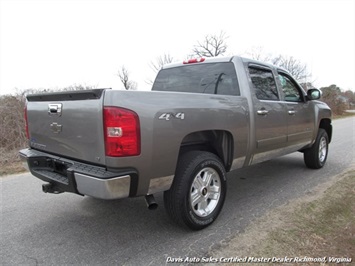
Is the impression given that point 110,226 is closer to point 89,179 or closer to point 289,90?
point 89,179

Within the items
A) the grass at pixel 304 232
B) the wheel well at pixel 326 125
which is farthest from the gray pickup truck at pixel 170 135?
the wheel well at pixel 326 125

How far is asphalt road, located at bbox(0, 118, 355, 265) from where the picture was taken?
272cm

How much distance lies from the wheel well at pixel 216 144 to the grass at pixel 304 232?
2.83 ft

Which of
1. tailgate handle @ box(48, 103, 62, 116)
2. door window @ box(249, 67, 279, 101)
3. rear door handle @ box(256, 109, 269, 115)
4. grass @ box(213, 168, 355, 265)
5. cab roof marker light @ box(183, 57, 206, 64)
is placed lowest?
grass @ box(213, 168, 355, 265)

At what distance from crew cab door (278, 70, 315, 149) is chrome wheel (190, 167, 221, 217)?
1.97 metres

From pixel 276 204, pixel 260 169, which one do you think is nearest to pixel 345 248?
pixel 276 204

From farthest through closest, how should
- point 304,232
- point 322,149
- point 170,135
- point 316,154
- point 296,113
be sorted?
1. point 322,149
2. point 316,154
3. point 296,113
4. point 304,232
5. point 170,135

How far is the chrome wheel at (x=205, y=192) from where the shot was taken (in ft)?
10.2

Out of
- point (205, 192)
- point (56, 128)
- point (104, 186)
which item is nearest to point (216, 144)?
point (205, 192)

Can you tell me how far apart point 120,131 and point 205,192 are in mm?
1346

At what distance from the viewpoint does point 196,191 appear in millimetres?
3113

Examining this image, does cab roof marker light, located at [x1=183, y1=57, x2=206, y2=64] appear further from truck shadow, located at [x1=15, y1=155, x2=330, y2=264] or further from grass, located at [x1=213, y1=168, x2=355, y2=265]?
grass, located at [x1=213, y1=168, x2=355, y2=265]

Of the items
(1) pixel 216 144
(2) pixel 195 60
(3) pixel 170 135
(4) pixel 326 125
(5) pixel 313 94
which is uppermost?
(2) pixel 195 60

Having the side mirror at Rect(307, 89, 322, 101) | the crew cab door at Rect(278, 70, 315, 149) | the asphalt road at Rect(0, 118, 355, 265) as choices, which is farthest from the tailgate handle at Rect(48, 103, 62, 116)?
the side mirror at Rect(307, 89, 322, 101)
